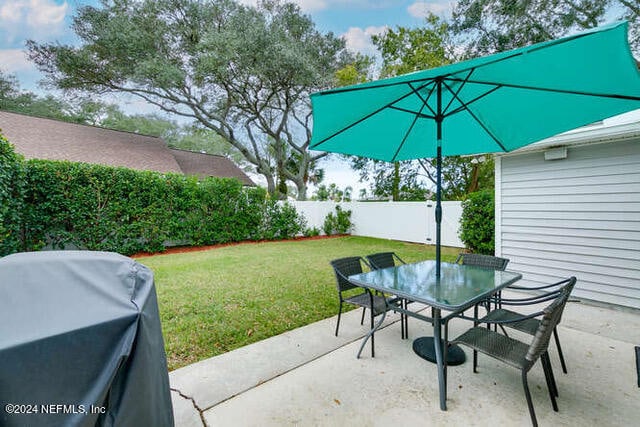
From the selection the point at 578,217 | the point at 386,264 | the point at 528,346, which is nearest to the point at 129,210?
the point at 386,264

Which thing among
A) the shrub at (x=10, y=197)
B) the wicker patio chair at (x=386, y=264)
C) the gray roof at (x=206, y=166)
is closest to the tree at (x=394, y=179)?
the gray roof at (x=206, y=166)

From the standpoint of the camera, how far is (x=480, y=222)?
6676mm

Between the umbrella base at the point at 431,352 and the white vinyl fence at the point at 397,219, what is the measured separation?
6.76 metres

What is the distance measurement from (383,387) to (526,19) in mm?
13152

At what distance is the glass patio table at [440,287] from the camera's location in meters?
2.03

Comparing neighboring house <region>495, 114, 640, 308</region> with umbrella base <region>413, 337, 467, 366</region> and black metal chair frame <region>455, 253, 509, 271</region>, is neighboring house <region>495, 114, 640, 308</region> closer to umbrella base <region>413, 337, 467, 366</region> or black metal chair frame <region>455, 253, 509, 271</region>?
black metal chair frame <region>455, 253, 509, 271</region>

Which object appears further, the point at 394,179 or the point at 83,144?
the point at 394,179

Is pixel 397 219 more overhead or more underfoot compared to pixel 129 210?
more underfoot

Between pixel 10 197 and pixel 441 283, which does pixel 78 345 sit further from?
pixel 10 197

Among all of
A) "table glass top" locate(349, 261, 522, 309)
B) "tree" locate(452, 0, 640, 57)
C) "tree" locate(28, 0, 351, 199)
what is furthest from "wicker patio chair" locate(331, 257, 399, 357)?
Result: "tree" locate(452, 0, 640, 57)

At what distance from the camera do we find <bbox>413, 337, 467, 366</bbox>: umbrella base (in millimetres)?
2549

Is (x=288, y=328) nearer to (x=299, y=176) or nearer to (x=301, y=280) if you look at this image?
(x=301, y=280)

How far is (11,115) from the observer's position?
10.2 m

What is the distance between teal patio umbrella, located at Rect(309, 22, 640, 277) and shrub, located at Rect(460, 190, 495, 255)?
3595 millimetres
